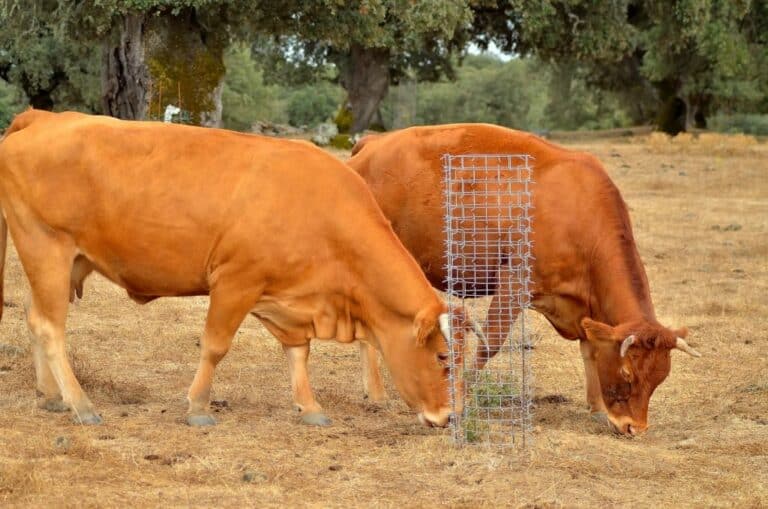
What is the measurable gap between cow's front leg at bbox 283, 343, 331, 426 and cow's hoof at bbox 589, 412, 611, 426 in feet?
6.59

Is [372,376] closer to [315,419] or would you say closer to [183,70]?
[315,419]

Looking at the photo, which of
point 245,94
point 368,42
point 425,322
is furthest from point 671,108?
point 425,322

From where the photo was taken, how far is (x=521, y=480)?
710 cm

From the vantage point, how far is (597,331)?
336 inches

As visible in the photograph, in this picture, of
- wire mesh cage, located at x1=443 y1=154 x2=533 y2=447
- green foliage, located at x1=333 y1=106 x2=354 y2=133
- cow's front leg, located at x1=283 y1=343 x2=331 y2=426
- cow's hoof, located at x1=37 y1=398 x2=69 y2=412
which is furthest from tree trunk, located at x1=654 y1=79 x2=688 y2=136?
cow's hoof, located at x1=37 y1=398 x2=69 y2=412

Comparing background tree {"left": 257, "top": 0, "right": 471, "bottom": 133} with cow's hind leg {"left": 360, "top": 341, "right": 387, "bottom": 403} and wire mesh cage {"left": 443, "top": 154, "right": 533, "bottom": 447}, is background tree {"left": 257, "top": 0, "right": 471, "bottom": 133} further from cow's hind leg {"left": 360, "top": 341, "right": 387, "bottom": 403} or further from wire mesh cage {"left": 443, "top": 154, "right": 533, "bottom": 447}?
cow's hind leg {"left": 360, "top": 341, "right": 387, "bottom": 403}

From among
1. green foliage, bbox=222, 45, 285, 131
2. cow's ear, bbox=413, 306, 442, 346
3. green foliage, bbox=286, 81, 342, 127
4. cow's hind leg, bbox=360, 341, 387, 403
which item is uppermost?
cow's ear, bbox=413, 306, 442, 346

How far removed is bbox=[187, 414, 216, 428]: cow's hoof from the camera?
327 inches

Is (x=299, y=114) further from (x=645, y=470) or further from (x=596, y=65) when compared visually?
(x=645, y=470)

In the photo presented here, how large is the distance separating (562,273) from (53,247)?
3.68 m

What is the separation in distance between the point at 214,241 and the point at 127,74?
13.0 m

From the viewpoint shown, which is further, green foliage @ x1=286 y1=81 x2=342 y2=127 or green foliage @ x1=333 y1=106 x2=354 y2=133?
green foliage @ x1=286 y1=81 x2=342 y2=127

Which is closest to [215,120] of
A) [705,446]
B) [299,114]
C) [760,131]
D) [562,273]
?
[562,273]

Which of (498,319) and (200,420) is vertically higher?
(498,319)
